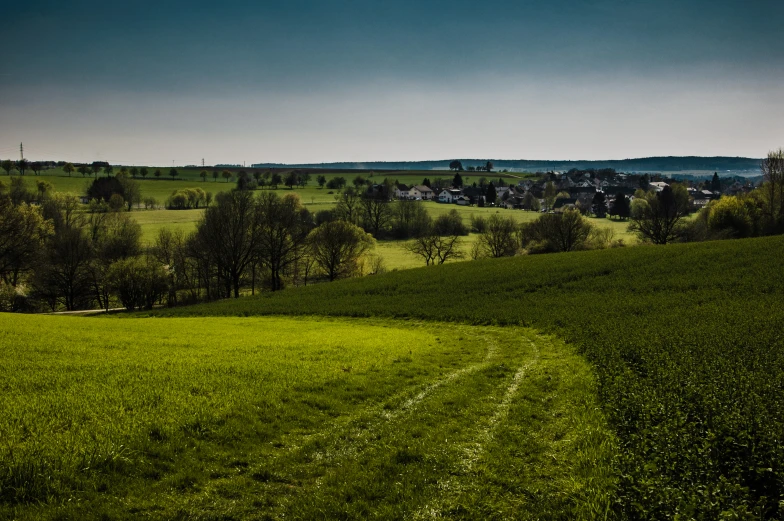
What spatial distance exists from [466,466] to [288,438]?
4.25 m

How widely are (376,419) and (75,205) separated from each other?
99140 millimetres

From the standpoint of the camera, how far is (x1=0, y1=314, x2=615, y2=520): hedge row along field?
8102 millimetres

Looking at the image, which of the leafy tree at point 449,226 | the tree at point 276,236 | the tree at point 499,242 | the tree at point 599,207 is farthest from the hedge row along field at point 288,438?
the tree at point 599,207

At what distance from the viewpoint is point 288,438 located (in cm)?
1080

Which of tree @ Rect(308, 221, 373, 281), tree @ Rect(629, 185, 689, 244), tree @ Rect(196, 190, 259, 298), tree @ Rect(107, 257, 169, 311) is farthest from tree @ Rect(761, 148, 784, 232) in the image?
tree @ Rect(107, 257, 169, 311)

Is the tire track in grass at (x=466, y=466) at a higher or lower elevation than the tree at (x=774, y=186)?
lower

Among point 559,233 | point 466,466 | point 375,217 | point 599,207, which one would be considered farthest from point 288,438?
point 599,207

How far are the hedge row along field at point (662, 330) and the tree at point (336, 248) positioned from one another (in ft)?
76.5

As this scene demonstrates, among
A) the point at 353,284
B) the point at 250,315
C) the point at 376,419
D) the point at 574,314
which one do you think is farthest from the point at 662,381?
the point at 353,284

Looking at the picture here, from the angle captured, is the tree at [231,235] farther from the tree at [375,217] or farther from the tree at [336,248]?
the tree at [375,217]

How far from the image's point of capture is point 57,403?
36.2 ft

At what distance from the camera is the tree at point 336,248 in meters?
77.1

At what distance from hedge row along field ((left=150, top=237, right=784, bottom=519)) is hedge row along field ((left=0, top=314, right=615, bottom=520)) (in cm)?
110

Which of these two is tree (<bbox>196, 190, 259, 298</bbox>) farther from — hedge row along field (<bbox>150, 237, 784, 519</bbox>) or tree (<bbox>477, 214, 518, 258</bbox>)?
tree (<bbox>477, 214, 518, 258</bbox>)
